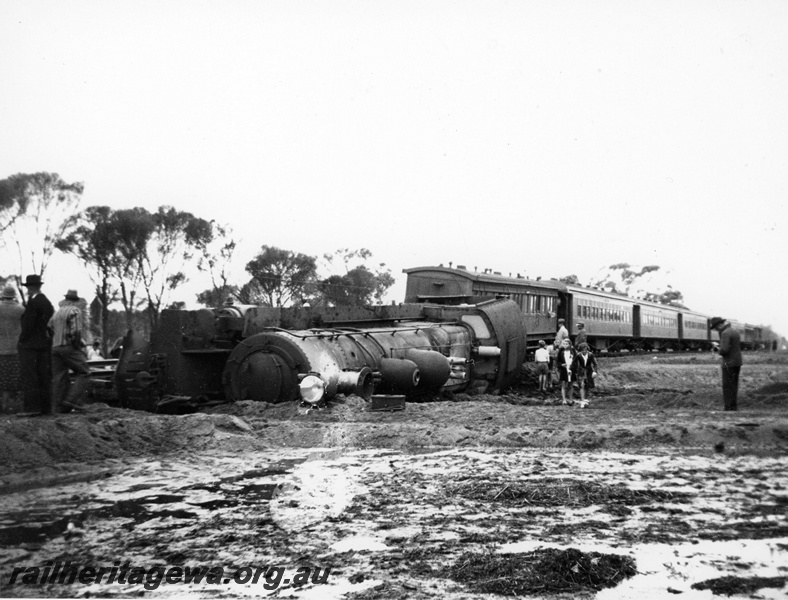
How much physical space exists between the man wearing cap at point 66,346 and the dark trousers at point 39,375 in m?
0.60

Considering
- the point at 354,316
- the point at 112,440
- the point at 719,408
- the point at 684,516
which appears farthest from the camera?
the point at 354,316

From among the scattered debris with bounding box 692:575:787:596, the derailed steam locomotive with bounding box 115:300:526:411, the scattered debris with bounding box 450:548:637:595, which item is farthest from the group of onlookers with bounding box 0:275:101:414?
the scattered debris with bounding box 692:575:787:596

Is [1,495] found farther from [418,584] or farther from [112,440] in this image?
[418,584]

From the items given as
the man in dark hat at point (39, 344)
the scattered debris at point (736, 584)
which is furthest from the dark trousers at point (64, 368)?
the scattered debris at point (736, 584)

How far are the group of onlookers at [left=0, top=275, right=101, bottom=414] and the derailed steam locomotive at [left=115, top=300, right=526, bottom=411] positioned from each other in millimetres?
2341

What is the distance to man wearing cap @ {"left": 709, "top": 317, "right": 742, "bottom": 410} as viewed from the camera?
12.2 m

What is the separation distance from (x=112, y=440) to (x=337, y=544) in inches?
175

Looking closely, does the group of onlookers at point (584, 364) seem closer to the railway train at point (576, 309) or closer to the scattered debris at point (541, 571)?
the railway train at point (576, 309)

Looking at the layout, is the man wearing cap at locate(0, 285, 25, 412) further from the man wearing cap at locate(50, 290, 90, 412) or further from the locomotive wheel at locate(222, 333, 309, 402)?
the locomotive wheel at locate(222, 333, 309, 402)

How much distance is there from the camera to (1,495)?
21.1 feet

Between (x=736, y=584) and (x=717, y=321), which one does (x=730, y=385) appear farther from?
(x=736, y=584)

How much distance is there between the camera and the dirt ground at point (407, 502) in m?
4.48

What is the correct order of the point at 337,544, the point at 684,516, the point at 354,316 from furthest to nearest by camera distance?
the point at 354,316, the point at 684,516, the point at 337,544

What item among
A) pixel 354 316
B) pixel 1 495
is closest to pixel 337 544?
pixel 1 495
